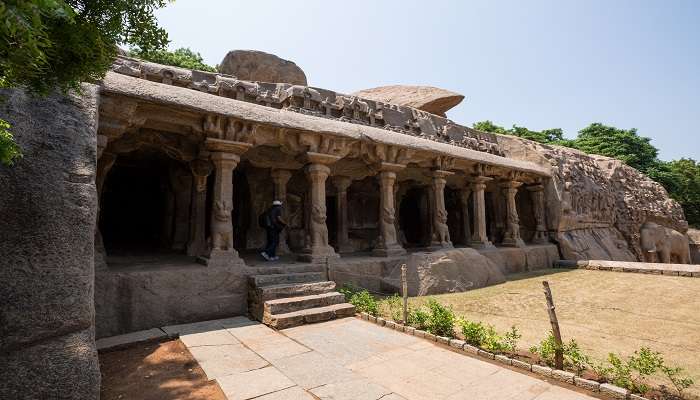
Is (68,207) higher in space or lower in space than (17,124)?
lower

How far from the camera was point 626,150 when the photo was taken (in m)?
27.9

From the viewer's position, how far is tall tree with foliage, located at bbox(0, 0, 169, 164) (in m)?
1.79

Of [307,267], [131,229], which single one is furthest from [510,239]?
[131,229]

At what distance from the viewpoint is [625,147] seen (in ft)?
91.9

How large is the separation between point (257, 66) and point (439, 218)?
917 centimetres

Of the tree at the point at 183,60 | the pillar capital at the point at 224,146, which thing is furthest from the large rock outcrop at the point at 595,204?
the tree at the point at 183,60

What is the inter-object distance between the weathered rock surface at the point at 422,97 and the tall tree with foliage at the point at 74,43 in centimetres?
1296

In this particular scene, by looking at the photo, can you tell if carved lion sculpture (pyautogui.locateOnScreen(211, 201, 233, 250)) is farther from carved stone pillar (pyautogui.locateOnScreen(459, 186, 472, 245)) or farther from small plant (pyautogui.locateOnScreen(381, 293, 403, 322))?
carved stone pillar (pyautogui.locateOnScreen(459, 186, 472, 245))

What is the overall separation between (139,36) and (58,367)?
273 cm

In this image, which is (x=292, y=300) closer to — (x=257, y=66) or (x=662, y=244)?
(x=257, y=66)

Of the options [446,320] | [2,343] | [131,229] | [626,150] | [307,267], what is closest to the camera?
[2,343]

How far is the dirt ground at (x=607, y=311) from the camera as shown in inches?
169

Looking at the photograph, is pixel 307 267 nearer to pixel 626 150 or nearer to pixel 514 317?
pixel 514 317

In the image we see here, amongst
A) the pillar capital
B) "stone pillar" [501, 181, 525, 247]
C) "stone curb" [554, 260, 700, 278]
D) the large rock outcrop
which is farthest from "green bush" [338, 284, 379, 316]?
the large rock outcrop
